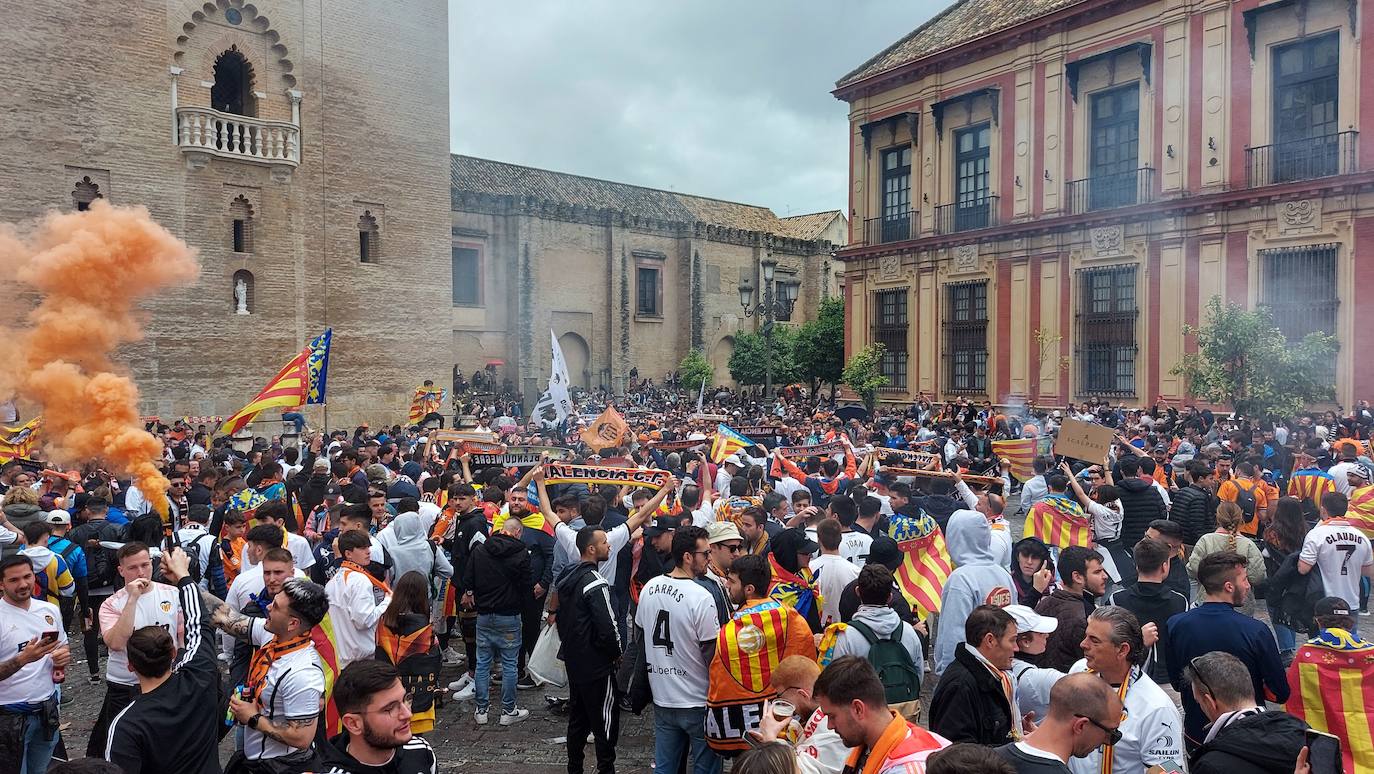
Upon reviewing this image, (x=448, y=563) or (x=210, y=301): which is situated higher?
(x=210, y=301)

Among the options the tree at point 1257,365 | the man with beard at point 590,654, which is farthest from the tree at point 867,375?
the man with beard at point 590,654

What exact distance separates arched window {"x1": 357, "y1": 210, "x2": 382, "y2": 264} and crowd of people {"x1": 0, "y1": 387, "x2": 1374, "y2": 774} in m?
15.5

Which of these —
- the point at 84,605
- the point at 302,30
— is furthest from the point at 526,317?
the point at 84,605

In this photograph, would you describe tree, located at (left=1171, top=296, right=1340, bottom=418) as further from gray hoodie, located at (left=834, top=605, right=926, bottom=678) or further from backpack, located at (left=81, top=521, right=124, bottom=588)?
backpack, located at (left=81, top=521, right=124, bottom=588)

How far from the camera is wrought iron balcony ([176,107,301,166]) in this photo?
22.0 metres

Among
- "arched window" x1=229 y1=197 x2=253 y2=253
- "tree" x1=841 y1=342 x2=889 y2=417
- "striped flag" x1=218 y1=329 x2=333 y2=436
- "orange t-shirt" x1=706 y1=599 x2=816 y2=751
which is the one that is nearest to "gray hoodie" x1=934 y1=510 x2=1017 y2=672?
"orange t-shirt" x1=706 y1=599 x2=816 y2=751

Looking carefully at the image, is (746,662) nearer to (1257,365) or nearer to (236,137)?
(1257,365)

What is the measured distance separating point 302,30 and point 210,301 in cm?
710

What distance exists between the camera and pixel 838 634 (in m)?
4.85

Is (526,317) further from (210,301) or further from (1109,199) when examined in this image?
(1109,199)

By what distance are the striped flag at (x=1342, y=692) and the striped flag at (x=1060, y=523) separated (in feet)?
11.8

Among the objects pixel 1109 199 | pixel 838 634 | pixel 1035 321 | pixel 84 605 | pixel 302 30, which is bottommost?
pixel 84 605

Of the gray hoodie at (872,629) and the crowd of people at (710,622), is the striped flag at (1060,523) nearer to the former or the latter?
the crowd of people at (710,622)

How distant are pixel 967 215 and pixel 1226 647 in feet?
83.6
